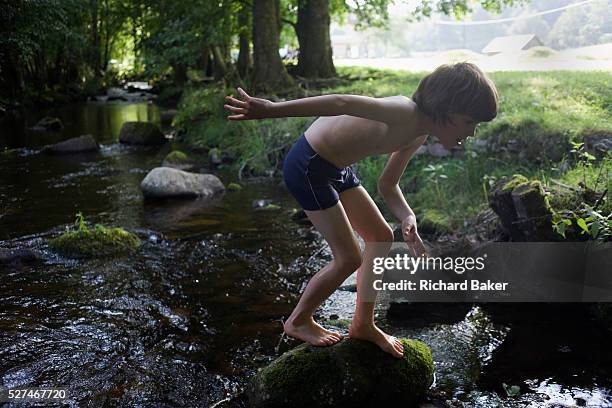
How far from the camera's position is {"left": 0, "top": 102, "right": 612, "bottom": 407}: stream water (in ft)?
12.3

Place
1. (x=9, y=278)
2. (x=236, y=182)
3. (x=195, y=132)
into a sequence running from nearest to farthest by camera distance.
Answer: (x=9, y=278) < (x=236, y=182) < (x=195, y=132)

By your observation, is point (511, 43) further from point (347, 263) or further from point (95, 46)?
point (95, 46)

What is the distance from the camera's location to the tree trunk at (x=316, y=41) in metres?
16.1

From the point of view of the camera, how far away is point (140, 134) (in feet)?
47.7

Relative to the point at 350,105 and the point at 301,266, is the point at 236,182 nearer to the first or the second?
the point at 301,266

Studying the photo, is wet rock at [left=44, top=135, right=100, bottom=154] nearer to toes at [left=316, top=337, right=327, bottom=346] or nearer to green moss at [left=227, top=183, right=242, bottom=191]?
green moss at [left=227, top=183, right=242, bottom=191]

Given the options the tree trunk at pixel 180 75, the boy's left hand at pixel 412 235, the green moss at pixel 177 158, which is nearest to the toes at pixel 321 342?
the boy's left hand at pixel 412 235

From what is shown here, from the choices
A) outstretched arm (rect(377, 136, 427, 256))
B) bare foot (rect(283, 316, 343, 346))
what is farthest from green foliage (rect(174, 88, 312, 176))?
bare foot (rect(283, 316, 343, 346))

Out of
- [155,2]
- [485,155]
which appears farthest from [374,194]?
[155,2]

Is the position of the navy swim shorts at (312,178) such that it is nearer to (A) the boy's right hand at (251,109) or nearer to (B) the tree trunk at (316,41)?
(A) the boy's right hand at (251,109)

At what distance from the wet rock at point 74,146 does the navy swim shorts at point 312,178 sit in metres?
11.0

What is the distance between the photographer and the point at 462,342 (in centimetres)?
430

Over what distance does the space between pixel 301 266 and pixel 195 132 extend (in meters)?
8.97

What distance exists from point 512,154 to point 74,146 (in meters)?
9.49
